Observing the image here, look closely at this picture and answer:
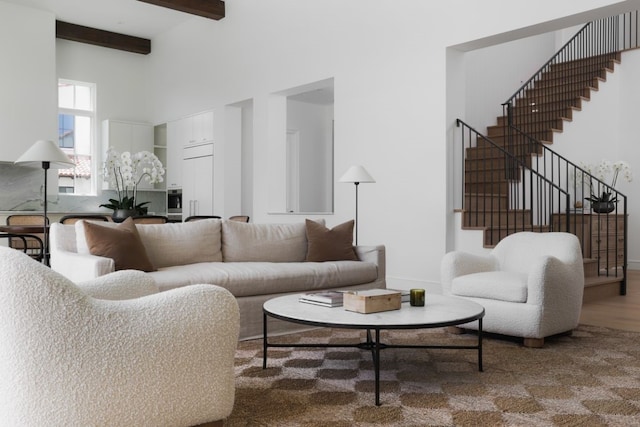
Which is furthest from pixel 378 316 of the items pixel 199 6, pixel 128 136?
pixel 128 136

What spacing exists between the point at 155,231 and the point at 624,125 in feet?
25.0

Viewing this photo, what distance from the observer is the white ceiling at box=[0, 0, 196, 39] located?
350 inches

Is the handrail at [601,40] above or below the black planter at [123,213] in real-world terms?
above

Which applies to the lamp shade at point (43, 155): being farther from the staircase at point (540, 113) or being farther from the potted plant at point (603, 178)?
the potted plant at point (603, 178)

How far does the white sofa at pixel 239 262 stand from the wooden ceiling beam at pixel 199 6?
4934mm

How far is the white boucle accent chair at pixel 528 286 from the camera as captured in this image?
361 centimetres

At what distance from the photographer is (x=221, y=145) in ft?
30.1

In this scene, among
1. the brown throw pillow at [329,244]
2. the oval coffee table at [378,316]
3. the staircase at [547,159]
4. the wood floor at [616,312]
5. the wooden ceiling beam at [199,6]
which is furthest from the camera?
the wooden ceiling beam at [199,6]

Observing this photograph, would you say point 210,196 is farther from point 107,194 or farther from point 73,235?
point 73,235

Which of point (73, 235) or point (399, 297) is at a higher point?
point (73, 235)

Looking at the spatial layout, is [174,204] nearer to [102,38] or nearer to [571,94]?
[102,38]

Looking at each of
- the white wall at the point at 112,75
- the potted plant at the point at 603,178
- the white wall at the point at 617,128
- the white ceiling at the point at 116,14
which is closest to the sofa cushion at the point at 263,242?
the potted plant at the point at 603,178

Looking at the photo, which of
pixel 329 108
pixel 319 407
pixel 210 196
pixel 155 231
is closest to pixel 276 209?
pixel 210 196

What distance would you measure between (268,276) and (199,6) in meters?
5.93
